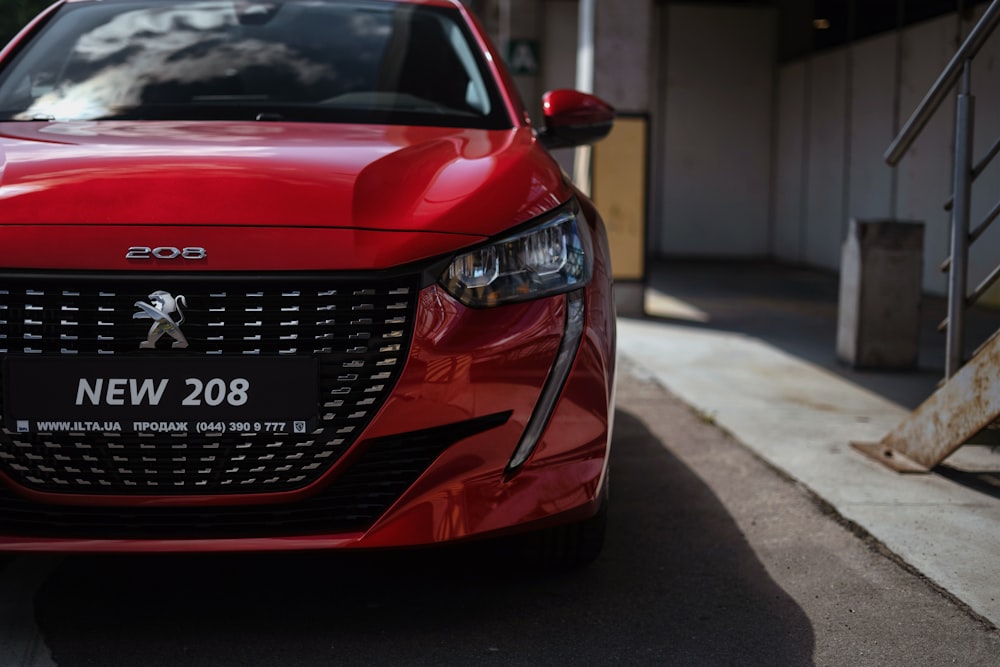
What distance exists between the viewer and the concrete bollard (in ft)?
21.9

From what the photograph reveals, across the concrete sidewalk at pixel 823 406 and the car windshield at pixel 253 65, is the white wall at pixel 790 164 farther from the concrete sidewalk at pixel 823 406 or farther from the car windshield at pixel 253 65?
the car windshield at pixel 253 65

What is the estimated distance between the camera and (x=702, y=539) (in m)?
3.48

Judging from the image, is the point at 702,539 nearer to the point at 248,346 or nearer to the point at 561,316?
the point at 561,316

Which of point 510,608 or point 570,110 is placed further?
point 570,110

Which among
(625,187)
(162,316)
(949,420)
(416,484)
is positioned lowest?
(949,420)

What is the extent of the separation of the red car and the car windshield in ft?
2.01

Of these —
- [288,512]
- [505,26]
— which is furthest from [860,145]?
[288,512]

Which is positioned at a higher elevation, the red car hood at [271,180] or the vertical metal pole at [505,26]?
the vertical metal pole at [505,26]

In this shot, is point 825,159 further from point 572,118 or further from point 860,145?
point 572,118

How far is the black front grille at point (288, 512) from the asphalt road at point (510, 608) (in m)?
0.09

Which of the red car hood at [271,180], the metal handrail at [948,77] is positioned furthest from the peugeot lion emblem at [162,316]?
the metal handrail at [948,77]

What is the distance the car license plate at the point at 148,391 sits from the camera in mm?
2363

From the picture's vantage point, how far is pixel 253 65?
11.8 feet

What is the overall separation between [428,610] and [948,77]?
2522 millimetres
